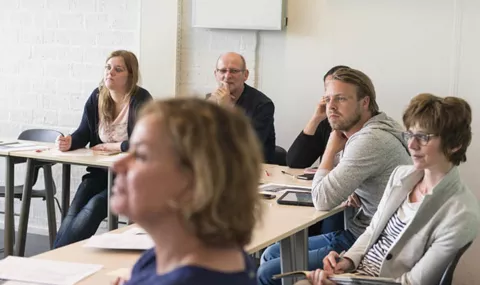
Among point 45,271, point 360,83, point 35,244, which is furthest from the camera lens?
point 35,244

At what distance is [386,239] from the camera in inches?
104

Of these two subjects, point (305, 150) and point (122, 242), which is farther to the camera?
point (305, 150)

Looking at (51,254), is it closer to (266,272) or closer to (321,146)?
(266,272)

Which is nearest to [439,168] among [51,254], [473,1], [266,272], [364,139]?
[364,139]

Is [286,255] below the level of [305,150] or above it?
below

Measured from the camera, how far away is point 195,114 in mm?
1151

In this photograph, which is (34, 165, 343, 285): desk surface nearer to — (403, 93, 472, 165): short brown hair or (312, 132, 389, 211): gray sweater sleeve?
(312, 132, 389, 211): gray sweater sleeve

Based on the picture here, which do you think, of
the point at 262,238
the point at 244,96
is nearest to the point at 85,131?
the point at 244,96

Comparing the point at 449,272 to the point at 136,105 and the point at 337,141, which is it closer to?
the point at 337,141

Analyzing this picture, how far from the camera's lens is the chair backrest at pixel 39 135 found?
5160 mm

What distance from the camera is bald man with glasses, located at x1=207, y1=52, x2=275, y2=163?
4.59 metres

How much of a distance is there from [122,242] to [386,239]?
92 cm

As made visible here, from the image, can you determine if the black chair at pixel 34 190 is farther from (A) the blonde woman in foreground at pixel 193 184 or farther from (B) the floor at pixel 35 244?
(A) the blonde woman in foreground at pixel 193 184

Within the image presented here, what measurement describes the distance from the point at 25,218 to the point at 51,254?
235cm
